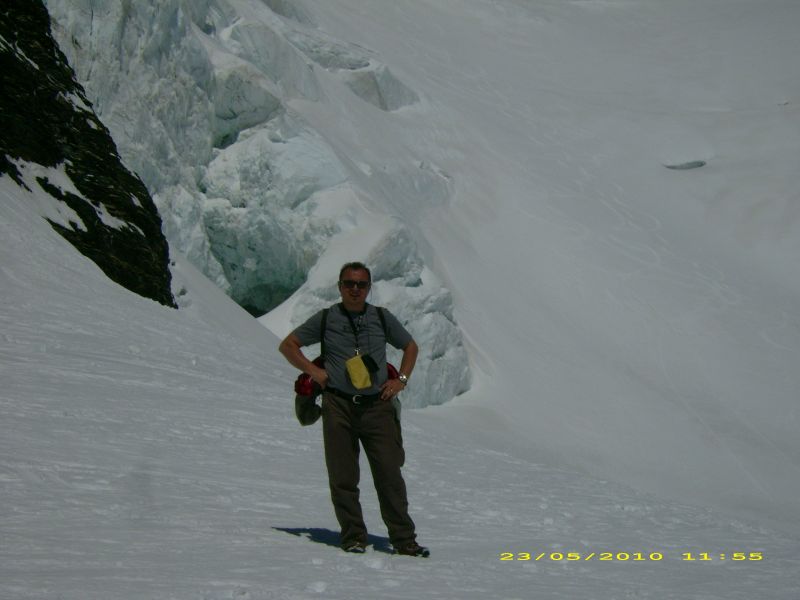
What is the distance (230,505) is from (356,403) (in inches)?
53.2

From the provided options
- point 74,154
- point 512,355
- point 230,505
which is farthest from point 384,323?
point 512,355

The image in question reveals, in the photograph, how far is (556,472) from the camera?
11734mm

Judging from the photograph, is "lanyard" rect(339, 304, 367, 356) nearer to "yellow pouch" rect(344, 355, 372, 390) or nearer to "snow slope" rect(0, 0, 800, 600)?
"yellow pouch" rect(344, 355, 372, 390)

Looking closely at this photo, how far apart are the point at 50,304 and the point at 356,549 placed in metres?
8.49

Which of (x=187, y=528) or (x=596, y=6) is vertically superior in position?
(x=596, y=6)

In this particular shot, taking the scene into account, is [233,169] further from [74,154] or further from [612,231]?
[612,231]

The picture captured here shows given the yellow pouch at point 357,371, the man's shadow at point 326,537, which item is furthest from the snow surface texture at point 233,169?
the yellow pouch at point 357,371

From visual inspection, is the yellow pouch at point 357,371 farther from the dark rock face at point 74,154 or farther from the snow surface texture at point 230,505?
the dark rock face at point 74,154

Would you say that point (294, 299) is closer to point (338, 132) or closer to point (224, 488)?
point (338, 132)

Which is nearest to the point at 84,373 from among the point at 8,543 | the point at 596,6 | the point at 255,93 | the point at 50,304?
the point at 50,304

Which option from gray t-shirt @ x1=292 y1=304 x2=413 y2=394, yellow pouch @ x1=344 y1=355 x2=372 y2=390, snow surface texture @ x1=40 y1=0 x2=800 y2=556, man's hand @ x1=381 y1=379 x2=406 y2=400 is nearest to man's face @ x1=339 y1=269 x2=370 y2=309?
gray t-shirt @ x1=292 y1=304 x2=413 y2=394

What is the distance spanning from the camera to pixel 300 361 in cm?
593

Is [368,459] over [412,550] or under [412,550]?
over

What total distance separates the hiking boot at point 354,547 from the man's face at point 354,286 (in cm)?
128
